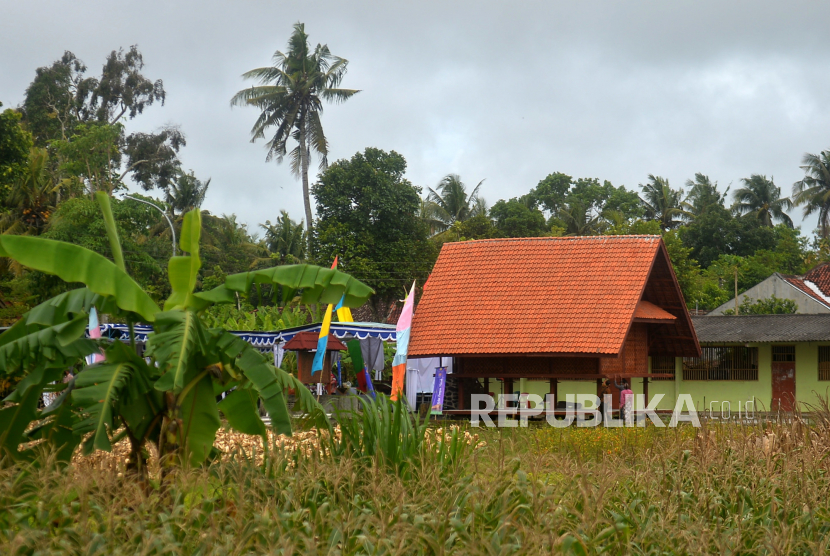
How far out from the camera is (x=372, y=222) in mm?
34344

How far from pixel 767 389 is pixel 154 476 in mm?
23050

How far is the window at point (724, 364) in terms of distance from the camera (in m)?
26.0

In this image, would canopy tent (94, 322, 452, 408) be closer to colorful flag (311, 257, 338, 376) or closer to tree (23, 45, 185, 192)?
colorful flag (311, 257, 338, 376)

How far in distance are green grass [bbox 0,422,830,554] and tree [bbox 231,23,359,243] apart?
33.3m

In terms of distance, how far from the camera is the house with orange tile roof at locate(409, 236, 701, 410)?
17.5 m

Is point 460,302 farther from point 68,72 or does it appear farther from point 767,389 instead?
point 68,72

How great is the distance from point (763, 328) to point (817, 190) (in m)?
28.6

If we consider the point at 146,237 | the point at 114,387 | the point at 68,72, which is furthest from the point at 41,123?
the point at 114,387

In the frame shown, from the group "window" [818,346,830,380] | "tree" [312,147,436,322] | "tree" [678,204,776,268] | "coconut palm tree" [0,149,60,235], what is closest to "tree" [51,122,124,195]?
"coconut palm tree" [0,149,60,235]

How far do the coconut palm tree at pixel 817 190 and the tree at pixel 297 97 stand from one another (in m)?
28.5

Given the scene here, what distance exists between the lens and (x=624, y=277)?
18.4 m

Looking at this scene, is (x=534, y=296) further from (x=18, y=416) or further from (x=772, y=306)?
(x=772, y=306)

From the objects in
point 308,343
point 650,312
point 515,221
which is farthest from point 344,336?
point 515,221

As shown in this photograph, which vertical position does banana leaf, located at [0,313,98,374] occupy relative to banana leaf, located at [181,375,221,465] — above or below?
above
